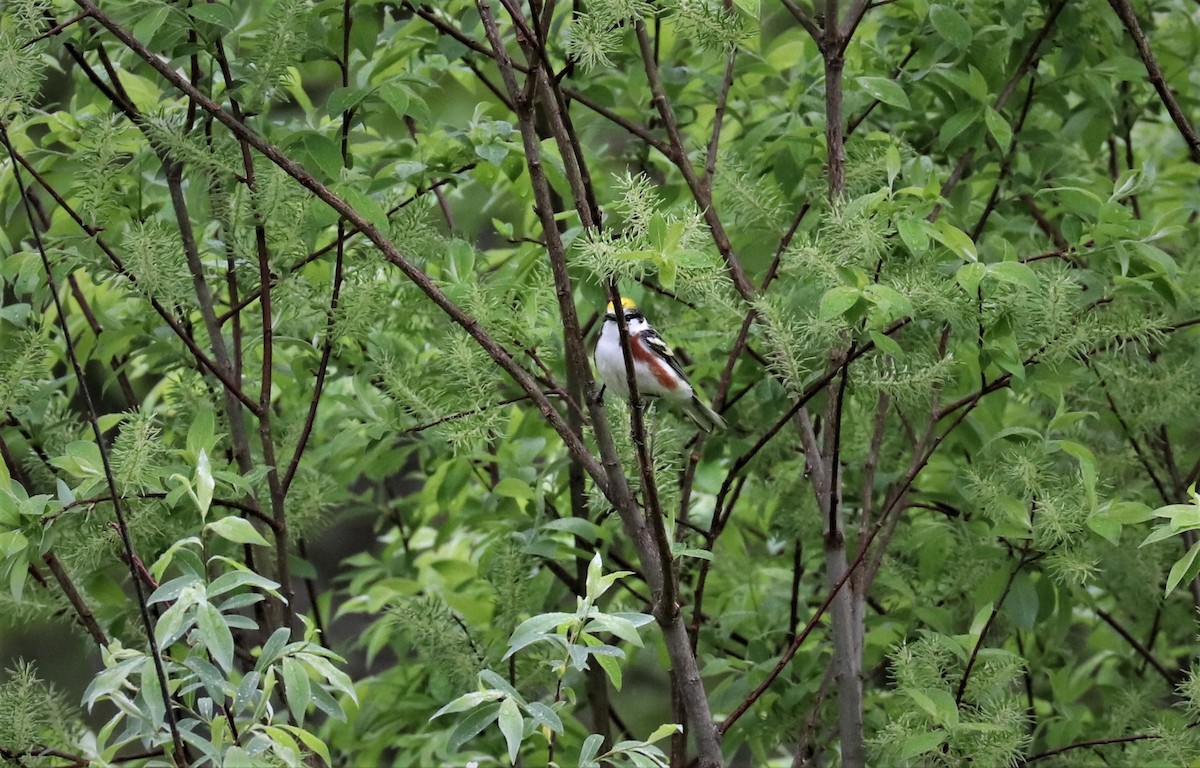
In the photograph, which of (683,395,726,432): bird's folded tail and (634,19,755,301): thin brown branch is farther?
(683,395,726,432): bird's folded tail

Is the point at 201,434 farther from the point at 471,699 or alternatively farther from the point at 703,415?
the point at 703,415

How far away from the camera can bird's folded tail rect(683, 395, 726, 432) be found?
2.53 m

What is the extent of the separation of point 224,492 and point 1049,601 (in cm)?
165

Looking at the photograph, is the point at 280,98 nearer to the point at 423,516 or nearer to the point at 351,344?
the point at 351,344

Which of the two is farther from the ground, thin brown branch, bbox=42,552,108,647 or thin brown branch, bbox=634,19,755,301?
thin brown branch, bbox=634,19,755,301

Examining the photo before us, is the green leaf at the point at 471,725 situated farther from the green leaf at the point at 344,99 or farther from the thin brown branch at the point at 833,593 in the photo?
the green leaf at the point at 344,99

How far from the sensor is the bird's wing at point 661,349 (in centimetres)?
273

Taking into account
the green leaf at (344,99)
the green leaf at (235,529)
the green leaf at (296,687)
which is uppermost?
the green leaf at (344,99)

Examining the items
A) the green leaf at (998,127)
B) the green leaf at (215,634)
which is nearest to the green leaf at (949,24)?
the green leaf at (998,127)

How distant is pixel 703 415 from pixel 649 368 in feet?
0.90

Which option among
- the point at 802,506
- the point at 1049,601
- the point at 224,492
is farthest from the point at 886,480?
the point at 224,492

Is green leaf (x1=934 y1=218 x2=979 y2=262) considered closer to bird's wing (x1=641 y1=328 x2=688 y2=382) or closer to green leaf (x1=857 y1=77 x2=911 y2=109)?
green leaf (x1=857 y1=77 x2=911 y2=109)

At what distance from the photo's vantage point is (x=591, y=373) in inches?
72.4

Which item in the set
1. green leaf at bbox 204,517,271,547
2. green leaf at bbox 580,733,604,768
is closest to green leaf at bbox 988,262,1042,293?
green leaf at bbox 580,733,604,768
